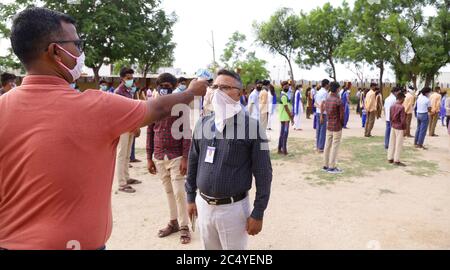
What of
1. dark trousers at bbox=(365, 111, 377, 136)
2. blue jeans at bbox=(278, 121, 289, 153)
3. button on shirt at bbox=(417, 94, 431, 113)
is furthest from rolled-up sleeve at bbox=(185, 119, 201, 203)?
dark trousers at bbox=(365, 111, 377, 136)

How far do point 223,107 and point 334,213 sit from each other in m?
3.18

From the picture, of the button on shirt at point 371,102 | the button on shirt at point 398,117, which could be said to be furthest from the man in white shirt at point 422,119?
the button on shirt at point 398,117

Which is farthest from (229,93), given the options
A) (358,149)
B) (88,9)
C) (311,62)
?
(311,62)

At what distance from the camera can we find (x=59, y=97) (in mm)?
1520

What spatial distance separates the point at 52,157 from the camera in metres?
1.48

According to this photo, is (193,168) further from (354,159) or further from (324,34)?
(324,34)

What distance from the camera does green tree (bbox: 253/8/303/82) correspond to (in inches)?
1330

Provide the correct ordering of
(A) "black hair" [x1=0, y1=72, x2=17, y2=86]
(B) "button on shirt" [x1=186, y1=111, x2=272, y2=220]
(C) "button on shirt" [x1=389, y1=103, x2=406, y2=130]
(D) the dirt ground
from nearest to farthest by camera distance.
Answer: (B) "button on shirt" [x1=186, y1=111, x2=272, y2=220] < (D) the dirt ground < (A) "black hair" [x1=0, y1=72, x2=17, y2=86] < (C) "button on shirt" [x1=389, y1=103, x2=406, y2=130]

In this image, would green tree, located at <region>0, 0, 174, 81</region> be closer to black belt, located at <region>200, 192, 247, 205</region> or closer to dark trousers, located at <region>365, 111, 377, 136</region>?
dark trousers, located at <region>365, 111, 377, 136</region>

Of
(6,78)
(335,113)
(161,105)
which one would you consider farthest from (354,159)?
(161,105)

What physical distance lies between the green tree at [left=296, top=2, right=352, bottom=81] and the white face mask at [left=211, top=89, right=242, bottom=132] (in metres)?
28.7

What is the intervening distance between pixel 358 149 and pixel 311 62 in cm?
2470

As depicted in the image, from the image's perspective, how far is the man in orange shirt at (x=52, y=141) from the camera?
1.48m

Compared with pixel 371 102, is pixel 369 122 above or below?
below
